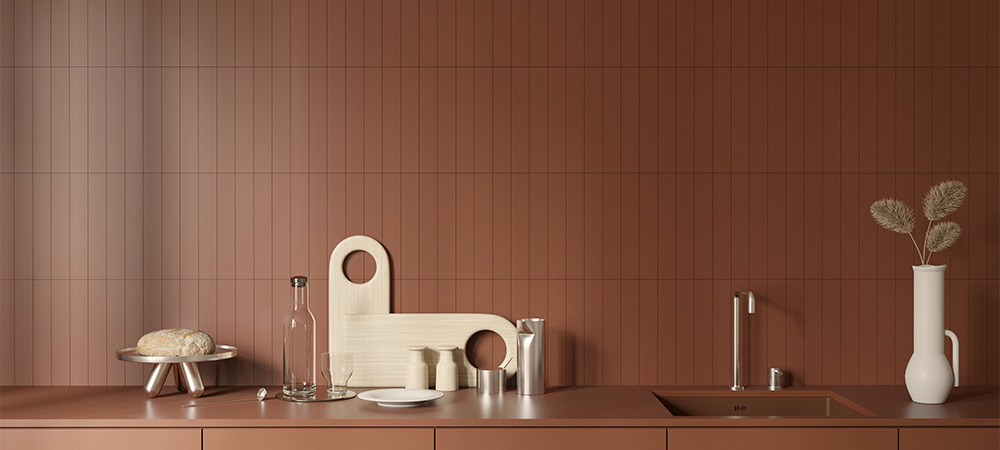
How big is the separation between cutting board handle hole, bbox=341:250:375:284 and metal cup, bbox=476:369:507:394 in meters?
A: 0.42

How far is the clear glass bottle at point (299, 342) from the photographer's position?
1.77 metres

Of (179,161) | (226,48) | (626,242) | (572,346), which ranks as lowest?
(572,346)

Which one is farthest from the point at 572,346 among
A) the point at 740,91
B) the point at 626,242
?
the point at 740,91

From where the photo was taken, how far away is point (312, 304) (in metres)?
1.93

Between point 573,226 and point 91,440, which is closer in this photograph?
point 91,440

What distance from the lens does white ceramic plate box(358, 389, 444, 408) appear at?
161 centimetres

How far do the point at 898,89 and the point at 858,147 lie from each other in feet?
0.64

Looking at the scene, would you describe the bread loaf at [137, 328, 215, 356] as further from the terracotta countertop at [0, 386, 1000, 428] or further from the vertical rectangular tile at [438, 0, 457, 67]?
the vertical rectangular tile at [438, 0, 457, 67]

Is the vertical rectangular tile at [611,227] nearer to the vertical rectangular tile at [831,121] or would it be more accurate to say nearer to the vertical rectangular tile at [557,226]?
the vertical rectangular tile at [557,226]

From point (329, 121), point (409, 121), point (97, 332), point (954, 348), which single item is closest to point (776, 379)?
point (954, 348)

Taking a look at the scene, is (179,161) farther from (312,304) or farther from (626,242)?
(626,242)

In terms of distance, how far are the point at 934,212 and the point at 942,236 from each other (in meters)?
0.07

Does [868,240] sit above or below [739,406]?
above

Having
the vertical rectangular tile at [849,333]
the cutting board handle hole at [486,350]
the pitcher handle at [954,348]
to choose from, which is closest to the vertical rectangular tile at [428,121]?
the cutting board handle hole at [486,350]
